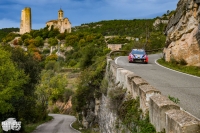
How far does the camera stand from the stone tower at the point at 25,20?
12731 centimetres

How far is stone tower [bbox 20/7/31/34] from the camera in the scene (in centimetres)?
12731

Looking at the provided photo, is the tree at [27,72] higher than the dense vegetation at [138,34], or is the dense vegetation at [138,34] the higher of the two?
the dense vegetation at [138,34]

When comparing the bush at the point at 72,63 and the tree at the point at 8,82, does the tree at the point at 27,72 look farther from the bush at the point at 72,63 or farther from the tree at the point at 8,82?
the bush at the point at 72,63

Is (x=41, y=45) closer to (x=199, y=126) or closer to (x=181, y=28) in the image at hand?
(x=181, y=28)

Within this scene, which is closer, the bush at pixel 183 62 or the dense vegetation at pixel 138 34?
the bush at pixel 183 62

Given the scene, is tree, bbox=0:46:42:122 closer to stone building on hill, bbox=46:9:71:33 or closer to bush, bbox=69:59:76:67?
bush, bbox=69:59:76:67

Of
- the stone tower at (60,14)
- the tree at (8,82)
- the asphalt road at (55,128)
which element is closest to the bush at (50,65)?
the asphalt road at (55,128)

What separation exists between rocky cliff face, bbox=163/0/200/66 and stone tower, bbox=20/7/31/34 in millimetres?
111388

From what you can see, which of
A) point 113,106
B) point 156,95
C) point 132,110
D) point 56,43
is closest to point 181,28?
point 113,106

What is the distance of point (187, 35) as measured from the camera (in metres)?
21.2

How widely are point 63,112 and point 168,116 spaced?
6632cm

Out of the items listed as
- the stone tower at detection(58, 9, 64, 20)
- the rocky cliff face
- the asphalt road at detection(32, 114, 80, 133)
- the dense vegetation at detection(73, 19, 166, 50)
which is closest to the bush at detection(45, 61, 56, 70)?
the dense vegetation at detection(73, 19, 166, 50)

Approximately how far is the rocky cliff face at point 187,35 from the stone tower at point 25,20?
4385 inches

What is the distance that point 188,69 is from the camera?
64.4 feet
